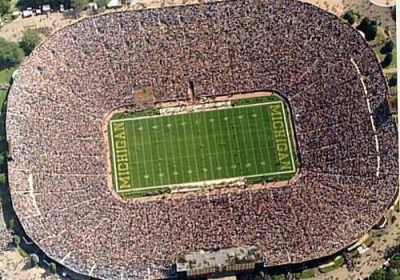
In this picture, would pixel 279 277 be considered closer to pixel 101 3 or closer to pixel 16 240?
pixel 16 240

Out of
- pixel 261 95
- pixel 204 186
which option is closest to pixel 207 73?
pixel 261 95

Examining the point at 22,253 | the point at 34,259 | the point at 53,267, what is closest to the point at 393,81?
the point at 53,267

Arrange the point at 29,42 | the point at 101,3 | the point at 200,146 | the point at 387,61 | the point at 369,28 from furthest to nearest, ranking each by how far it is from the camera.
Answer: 1. the point at 101,3
2. the point at 369,28
3. the point at 29,42
4. the point at 387,61
5. the point at 200,146

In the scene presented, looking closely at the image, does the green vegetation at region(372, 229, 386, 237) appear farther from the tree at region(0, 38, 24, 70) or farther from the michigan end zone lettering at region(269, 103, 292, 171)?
the tree at region(0, 38, 24, 70)

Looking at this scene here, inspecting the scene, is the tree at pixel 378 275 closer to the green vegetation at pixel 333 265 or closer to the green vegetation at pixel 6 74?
the green vegetation at pixel 333 265

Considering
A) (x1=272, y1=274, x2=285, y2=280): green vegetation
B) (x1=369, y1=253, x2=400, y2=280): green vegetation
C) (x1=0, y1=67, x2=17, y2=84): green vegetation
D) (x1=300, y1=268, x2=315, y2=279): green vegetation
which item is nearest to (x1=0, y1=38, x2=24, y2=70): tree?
(x1=0, y1=67, x2=17, y2=84): green vegetation

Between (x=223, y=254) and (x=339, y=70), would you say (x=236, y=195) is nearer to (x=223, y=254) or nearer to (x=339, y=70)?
(x=223, y=254)
